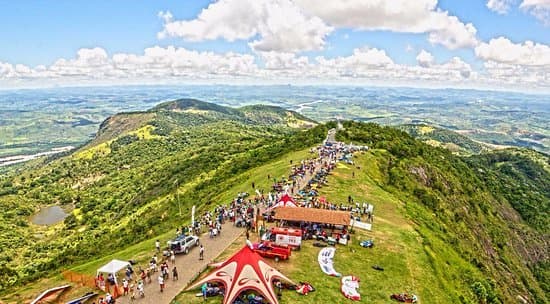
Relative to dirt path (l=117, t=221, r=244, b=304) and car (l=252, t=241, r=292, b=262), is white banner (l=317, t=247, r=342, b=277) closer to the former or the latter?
car (l=252, t=241, r=292, b=262)

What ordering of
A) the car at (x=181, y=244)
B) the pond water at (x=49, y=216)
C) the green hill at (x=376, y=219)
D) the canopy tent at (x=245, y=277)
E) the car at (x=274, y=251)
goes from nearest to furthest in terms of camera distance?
the canopy tent at (x=245, y=277) < the car at (x=274, y=251) < the car at (x=181, y=244) < the green hill at (x=376, y=219) < the pond water at (x=49, y=216)

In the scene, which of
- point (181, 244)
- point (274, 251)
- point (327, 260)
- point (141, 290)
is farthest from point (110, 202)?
point (327, 260)

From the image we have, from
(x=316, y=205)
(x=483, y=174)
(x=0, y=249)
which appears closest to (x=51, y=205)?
(x=0, y=249)

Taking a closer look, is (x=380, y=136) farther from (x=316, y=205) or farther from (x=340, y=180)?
(x=316, y=205)

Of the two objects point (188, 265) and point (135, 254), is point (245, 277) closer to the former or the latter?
point (188, 265)

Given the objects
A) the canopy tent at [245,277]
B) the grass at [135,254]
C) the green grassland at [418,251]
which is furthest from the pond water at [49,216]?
the canopy tent at [245,277]

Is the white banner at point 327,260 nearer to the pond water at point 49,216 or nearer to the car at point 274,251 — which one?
the car at point 274,251

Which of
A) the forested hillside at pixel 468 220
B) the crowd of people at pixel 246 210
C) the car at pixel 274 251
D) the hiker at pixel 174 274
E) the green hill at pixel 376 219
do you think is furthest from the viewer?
the forested hillside at pixel 468 220
